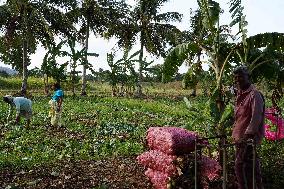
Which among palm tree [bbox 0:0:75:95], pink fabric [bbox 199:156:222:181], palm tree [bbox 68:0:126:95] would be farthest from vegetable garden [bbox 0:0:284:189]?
palm tree [bbox 68:0:126:95]

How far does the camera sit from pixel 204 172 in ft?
26.1

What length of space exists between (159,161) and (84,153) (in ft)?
13.8

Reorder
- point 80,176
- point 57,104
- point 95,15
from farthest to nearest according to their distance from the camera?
point 95,15 → point 57,104 → point 80,176

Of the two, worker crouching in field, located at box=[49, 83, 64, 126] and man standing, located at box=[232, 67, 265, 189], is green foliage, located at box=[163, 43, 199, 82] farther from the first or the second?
worker crouching in field, located at box=[49, 83, 64, 126]

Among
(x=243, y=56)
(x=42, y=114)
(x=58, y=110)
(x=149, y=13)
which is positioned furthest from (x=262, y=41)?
(x=149, y=13)

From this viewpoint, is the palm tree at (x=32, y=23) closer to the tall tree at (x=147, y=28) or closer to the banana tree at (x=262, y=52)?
the tall tree at (x=147, y=28)

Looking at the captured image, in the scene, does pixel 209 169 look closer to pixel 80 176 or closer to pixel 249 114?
pixel 249 114

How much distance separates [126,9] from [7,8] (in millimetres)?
9392

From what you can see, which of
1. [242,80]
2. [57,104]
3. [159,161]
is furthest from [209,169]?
[57,104]

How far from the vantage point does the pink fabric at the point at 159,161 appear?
8.05 meters

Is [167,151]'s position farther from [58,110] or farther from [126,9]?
[126,9]

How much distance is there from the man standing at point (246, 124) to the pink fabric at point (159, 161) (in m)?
1.48

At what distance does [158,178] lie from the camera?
8297 millimetres

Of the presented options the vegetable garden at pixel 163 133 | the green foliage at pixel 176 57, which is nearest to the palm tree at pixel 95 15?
the vegetable garden at pixel 163 133
